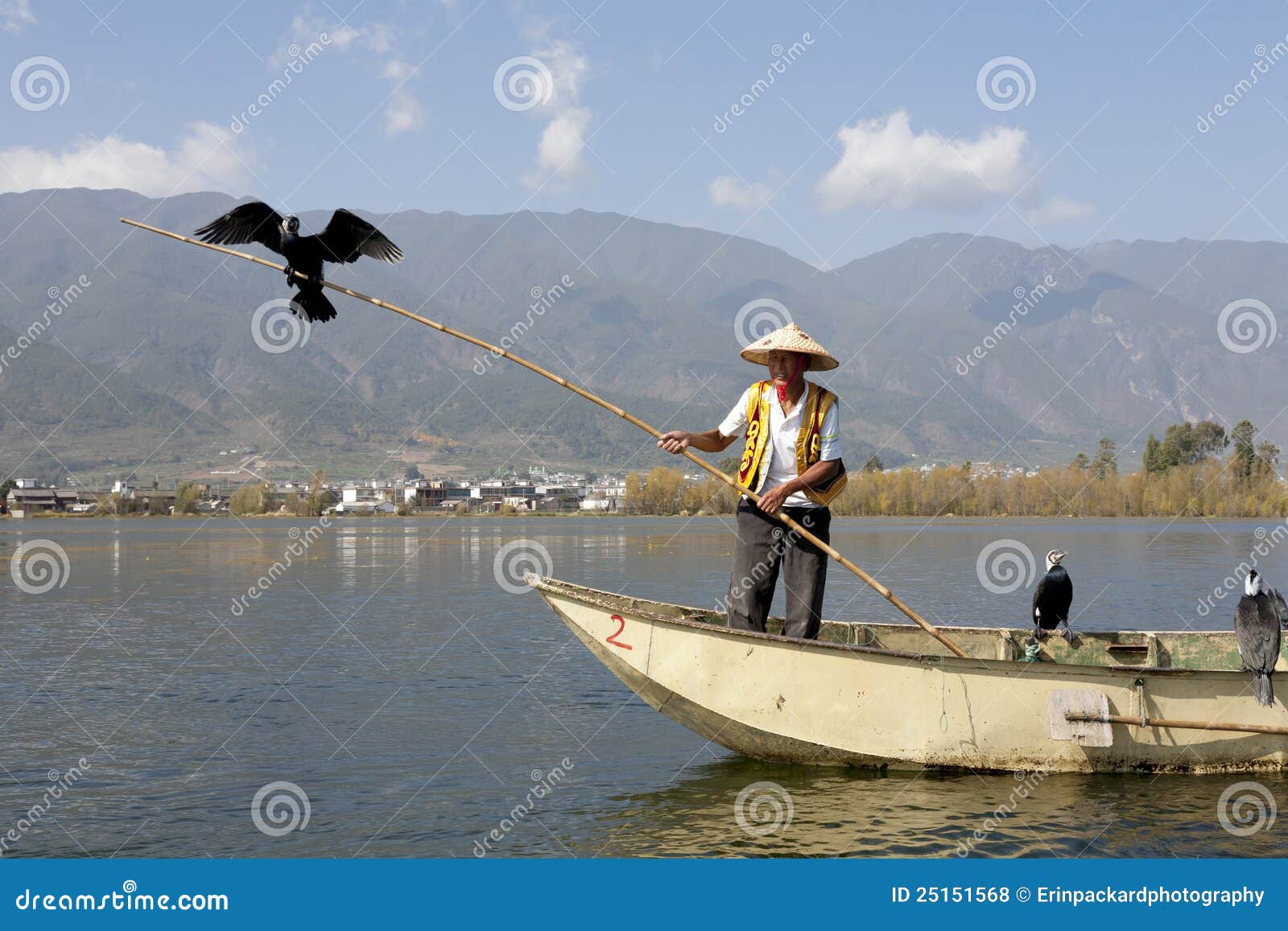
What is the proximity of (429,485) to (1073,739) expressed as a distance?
518 feet

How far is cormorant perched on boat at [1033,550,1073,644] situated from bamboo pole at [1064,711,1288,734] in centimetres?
143

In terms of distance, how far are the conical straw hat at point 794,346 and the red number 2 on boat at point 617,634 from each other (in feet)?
7.18

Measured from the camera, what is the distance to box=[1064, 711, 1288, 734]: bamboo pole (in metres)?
8.63

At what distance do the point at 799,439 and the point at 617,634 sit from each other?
82.9 inches

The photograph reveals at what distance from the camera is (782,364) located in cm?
818

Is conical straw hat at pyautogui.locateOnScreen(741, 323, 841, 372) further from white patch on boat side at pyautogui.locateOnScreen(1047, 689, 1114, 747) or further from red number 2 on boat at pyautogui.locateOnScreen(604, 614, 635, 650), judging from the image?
white patch on boat side at pyautogui.locateOnScreen(1047, 689, 1114, 747)

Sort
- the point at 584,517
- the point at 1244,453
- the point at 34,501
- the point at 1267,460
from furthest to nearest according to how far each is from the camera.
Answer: the point at 34,501, the point at 584,517, the point at 1267,460, the point at 1244,453

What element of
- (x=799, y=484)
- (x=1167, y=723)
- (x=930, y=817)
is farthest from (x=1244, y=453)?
(x=799, y=484)

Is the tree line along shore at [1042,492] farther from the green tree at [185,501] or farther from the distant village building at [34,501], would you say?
the distant village building at [34,501]

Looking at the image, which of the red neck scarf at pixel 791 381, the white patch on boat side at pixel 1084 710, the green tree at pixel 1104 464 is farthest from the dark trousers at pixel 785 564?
the green tree at pixel 1104 464

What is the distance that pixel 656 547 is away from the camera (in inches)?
1918

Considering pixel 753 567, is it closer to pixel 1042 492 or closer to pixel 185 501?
pixel 1042 492

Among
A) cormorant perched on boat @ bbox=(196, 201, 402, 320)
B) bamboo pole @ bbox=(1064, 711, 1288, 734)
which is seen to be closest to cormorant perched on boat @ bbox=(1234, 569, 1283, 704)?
bamboo pole @ bbox=(1064, 711, 1288, 734)

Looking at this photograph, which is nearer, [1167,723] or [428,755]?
[1167,723]
